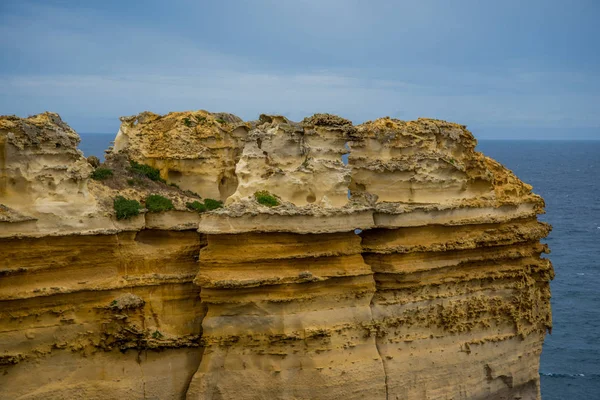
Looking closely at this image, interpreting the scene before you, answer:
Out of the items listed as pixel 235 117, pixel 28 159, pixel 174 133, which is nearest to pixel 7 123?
pixel 28 159

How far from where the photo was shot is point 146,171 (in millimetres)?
27672

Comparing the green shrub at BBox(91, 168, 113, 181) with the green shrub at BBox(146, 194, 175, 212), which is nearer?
the green shrub at BBox(146, 194, 175, 212)

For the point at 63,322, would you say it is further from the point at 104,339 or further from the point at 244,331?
the point at 244,331

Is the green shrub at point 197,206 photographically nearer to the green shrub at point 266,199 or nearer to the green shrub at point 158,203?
the green shrub at point 158,203

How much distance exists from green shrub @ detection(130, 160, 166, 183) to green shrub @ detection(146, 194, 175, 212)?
1767 millimetres

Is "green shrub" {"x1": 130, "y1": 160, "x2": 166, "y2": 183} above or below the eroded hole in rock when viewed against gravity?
above

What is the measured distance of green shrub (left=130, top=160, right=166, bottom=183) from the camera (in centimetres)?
2753

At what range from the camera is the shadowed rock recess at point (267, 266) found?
23.3 m

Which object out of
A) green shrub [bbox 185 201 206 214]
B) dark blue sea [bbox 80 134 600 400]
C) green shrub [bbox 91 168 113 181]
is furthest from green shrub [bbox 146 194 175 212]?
dark blue sea [bbox 80 134 600 400]

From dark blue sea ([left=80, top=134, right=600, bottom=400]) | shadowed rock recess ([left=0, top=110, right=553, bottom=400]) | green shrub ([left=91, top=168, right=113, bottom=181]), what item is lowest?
dark blue sea ([left=80, top=134, right=600, bottom=400])

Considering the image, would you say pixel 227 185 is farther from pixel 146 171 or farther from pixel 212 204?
pixel 146 171

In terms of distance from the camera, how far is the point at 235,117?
2980 cm

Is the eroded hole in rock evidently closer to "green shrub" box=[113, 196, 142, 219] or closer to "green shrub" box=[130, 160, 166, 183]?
"green shrub" box=[130, 160, 166, 183]

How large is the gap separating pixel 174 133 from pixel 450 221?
350 inches
